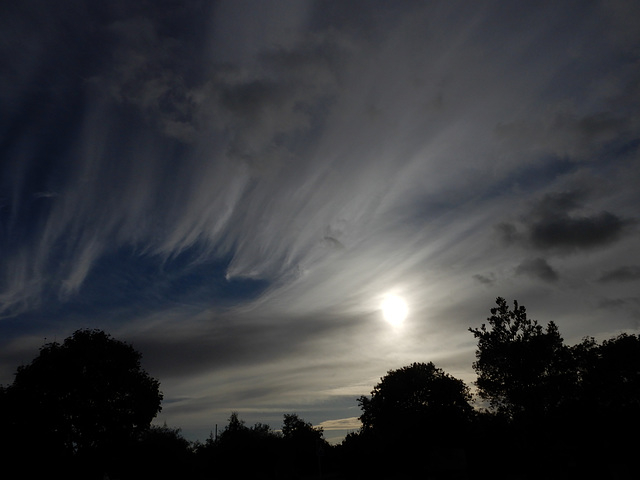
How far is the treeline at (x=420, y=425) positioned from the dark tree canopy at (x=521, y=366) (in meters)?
0.14

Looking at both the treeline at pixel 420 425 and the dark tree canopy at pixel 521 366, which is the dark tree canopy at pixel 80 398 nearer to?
the treeline at pixel 420 425

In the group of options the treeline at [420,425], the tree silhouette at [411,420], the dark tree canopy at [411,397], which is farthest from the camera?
the dark tree canopy at [411,397]

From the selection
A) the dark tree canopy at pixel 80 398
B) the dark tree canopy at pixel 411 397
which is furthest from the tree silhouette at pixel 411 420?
the dark tree canopy at pixel 80 398

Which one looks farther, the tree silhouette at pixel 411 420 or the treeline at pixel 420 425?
the tree silhouette at pixel 411 420

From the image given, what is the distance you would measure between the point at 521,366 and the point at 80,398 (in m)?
57.8

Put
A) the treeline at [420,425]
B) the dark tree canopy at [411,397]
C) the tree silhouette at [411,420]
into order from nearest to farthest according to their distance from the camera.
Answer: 1. the treeline at [420,425]
2. the tree silhouette at [411,420]
3. the dark tree canopy at [411,397]

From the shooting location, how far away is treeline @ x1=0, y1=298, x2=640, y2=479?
4303 cm

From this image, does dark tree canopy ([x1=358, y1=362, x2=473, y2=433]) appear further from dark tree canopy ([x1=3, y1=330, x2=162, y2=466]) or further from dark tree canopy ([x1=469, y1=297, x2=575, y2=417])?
dark tree canopy ([x1=3, y1=330, x2=162, y2=466])

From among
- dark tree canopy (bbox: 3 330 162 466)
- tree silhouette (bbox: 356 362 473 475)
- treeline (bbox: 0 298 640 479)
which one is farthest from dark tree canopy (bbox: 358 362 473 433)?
dark tree canopy (bbox: 3 330 162 466)

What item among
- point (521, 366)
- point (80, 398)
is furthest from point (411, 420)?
point (80, 398)

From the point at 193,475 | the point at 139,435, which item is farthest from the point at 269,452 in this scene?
the point at 139,435

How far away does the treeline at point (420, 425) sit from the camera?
43031mm

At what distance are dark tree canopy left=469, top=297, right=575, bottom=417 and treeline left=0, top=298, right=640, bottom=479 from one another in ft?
0.47

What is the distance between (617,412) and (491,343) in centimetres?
1706
